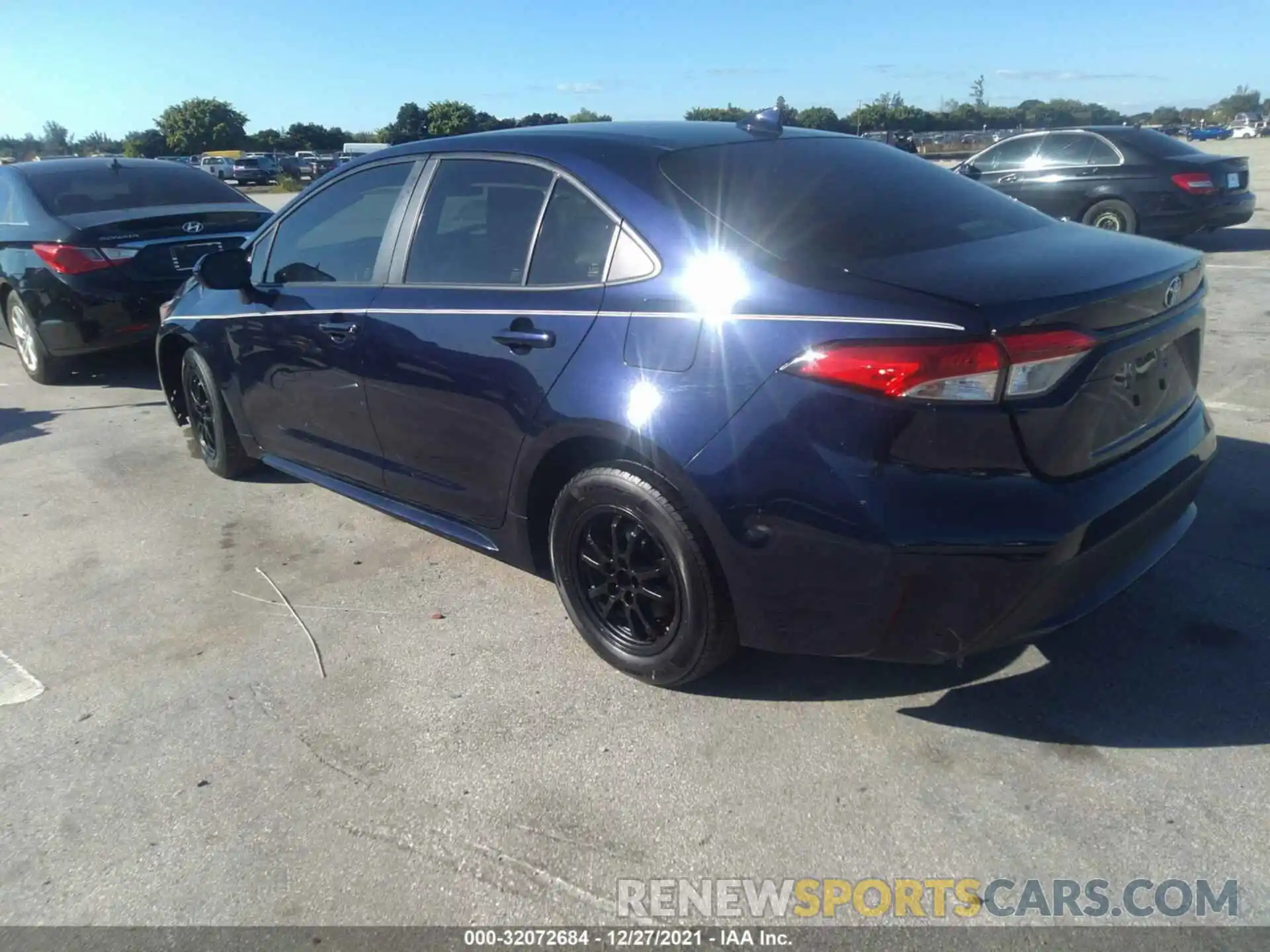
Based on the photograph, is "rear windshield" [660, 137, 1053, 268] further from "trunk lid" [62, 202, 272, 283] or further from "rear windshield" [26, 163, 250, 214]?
"rear windshield" [26, 163, 250, 214]

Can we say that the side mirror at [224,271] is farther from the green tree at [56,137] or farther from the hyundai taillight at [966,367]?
the green tree at [56,137]

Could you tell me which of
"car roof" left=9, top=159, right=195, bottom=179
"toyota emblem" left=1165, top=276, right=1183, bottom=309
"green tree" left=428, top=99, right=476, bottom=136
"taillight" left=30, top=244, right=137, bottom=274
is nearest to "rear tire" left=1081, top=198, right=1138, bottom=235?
"toyota emblem" left=1165, top=276, right=1183, bottom=309

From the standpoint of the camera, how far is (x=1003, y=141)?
12844 mm

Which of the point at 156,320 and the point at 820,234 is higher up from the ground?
the point at 820,234

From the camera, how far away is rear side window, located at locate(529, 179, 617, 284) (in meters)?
3.17

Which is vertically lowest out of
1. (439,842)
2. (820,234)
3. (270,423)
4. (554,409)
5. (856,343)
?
(439,842)

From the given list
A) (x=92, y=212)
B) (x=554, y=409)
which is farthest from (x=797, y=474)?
(x=92, y=212)

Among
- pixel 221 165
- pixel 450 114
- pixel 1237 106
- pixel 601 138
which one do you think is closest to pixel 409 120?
pixel 450 114

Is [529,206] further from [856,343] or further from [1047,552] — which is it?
[1047,552]

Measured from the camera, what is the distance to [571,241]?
3.29 meters

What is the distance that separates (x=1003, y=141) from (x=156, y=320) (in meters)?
10.4

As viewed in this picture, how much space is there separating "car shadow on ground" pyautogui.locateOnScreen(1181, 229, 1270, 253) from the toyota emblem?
1043 cm

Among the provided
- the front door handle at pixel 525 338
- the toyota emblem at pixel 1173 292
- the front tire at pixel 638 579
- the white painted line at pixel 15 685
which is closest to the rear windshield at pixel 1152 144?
the toyota emblem at pixel 1173 292

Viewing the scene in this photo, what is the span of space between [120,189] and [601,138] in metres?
5.88
